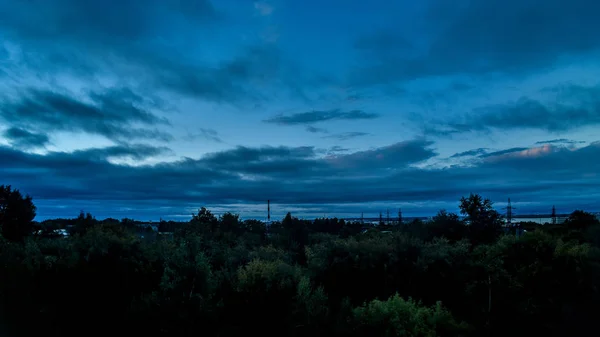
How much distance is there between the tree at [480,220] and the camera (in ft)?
62.5

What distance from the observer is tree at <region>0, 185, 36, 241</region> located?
4247 centimetres

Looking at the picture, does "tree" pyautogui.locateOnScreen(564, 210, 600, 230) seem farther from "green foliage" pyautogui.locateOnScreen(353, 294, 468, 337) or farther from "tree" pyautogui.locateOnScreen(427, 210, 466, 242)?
"green foliage" pyautogui.locateOnScreen(353, 294, 468, 337)

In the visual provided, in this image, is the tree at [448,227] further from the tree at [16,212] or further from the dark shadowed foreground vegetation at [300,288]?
the tree at [16,212]

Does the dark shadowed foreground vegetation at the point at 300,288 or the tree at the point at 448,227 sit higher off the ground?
the tree at the point at 448,227

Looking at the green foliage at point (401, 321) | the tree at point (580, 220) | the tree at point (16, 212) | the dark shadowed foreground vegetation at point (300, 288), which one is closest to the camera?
the green foliage at point (401, 321)

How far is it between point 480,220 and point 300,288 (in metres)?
12.8

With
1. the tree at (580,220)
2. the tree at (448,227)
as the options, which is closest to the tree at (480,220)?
the tree at (448,227)

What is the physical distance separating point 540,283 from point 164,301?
1079cm

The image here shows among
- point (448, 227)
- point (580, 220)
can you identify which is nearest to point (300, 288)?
point (448, 227)

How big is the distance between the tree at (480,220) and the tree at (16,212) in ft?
134

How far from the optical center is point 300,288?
9.41 m

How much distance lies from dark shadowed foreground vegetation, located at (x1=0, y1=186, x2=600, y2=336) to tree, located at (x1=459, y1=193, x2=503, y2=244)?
14.1 feet

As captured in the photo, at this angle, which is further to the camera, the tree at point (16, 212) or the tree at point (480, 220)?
the tree at point (16, 212)

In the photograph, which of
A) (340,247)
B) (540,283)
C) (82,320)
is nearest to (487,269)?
(540,283)
